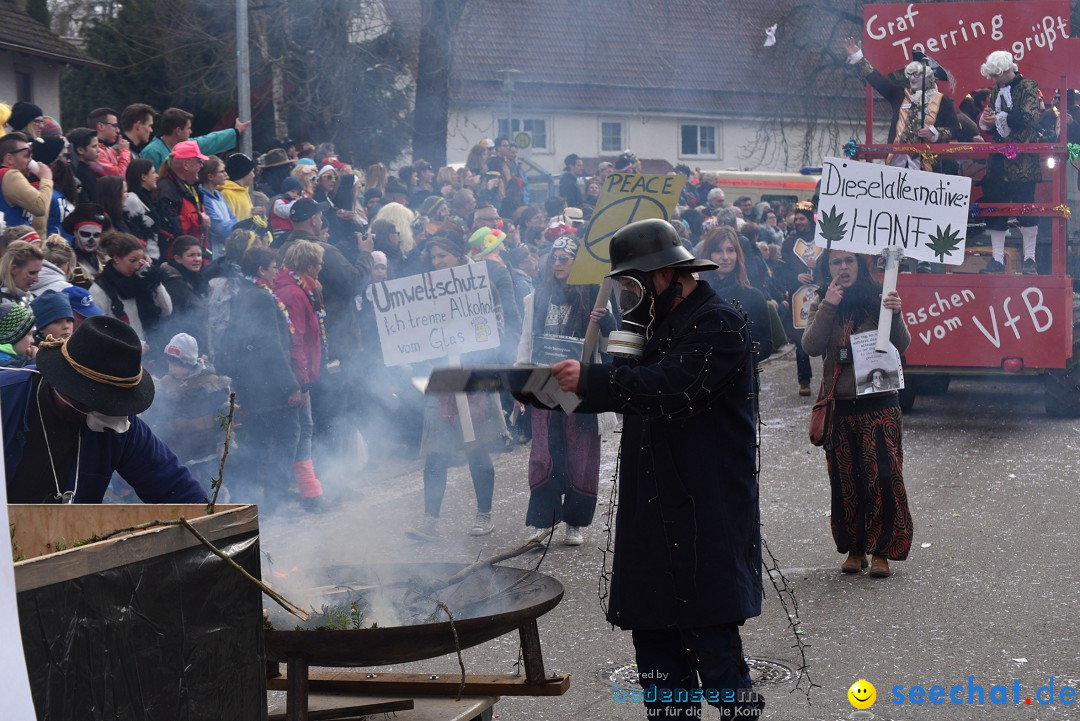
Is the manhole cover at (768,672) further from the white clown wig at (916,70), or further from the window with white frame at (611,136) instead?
the window with white frame at (611,136)

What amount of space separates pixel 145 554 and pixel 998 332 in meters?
9.57

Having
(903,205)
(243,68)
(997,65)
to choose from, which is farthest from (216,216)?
(997,65)

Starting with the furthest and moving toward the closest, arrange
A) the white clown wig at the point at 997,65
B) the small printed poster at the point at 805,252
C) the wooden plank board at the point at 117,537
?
1. the small printed poster at the point at 805,252
2. the white clown wig at the point at 997,65
3. the wooden plank board at the point at 117,537

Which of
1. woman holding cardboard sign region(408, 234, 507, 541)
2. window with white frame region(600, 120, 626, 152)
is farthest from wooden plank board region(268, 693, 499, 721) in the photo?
window with white frame region(600, 120, 626, 152)

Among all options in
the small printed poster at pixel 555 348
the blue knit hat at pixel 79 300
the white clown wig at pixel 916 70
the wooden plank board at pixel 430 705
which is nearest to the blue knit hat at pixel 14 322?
the blue knit hat at pixel 79 300

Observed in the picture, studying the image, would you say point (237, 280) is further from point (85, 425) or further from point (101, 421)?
point (101, 421)

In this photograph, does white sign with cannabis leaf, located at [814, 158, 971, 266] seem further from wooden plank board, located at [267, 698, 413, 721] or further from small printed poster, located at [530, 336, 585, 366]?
wooden plank board, located at [267, 698, 413, 721]

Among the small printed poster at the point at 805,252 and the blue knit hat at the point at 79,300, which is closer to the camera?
the blue knit hat at the point at 79,300

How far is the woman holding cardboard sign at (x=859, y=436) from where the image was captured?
21.8 ft

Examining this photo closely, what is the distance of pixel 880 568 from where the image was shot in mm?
6770

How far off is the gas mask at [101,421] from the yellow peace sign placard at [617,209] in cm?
403

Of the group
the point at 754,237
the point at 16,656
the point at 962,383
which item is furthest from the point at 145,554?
the point at 754,237

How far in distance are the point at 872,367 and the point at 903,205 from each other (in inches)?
86.2

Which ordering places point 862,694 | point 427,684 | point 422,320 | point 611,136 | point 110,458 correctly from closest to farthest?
point 110,458
point 427,684
point 862,694
point 422,320
point 611,136
